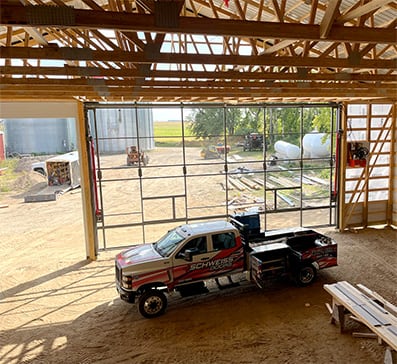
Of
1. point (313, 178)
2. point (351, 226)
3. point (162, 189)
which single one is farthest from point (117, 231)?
point (351, 226)

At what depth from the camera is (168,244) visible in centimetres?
692

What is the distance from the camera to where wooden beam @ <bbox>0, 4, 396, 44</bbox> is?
267 centimetres

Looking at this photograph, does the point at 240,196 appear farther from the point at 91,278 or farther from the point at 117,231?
the point at 91,278

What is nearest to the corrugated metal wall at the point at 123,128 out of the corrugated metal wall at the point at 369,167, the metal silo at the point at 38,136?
the corrugated metal wall at the point at 369,167

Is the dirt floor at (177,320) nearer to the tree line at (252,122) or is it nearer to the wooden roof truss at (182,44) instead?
the tree line at (252,122)

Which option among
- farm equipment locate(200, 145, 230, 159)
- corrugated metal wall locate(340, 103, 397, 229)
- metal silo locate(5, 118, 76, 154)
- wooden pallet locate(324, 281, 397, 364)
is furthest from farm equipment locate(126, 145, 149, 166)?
metal silo locate(5, 118, 76, 154)

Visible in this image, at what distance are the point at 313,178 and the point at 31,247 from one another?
9789 millimetres

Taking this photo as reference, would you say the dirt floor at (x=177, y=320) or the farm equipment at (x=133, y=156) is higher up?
the farm equipment at (x=133, y=156)

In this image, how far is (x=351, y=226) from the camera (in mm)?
11531

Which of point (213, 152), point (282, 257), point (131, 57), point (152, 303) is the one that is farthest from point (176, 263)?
point (213, 152)

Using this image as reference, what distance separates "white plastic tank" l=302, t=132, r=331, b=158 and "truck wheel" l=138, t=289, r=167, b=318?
7322mm

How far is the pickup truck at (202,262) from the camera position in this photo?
20.9 feet

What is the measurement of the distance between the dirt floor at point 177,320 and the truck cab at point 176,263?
1.60 feet

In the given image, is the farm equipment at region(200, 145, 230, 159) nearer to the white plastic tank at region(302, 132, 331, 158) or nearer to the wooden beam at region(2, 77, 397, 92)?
the white plastic tank at region(302, 132, 331, 158)
